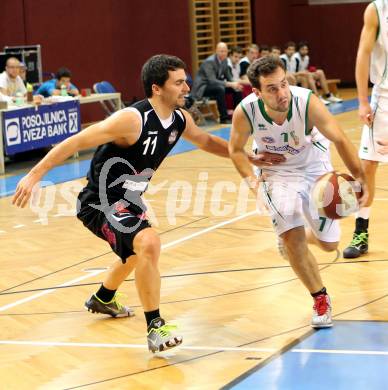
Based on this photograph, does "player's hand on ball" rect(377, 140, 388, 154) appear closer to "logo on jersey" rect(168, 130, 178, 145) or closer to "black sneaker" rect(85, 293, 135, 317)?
"logo on jersey" rect(168, 130, 178, 145)

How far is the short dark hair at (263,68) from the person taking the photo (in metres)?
4.96

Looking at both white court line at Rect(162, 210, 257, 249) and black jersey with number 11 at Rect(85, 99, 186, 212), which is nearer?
black jersey with number 11 at Rect(85, 99, 186, 212)

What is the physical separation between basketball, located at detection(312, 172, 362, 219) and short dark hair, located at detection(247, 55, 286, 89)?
666 mm

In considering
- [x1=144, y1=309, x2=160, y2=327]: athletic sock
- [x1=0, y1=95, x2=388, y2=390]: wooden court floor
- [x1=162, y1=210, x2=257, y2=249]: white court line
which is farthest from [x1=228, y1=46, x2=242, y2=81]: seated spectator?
[x1=144, y1=309, x2=160, y2=327]: athletic sock

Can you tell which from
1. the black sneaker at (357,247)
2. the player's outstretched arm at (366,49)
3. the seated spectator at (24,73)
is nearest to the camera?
the player's outstretched arm at (366,49)

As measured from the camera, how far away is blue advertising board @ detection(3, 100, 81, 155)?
39.2 feet

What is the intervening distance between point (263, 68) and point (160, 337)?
152 centimetres

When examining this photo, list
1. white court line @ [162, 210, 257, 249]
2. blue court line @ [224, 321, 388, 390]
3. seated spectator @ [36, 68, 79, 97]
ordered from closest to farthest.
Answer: blue court line @ [224, 321, 388, 390], white court line @ [162, 210, 257, 249], seated spectator @ [36, 68, 79, 97]

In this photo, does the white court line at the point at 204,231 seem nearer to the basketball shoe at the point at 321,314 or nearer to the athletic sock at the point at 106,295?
the athletic sock at the point at 106,295

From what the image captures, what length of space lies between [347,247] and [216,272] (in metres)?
1.03

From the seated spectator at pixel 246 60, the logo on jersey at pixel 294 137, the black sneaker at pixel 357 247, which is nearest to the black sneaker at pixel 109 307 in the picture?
the logo on jersey at pixel 294 137

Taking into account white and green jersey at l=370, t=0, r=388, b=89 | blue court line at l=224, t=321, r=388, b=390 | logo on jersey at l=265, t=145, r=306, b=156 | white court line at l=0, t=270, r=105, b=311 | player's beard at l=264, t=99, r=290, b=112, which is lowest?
white court line at l=0, t=270, r=105, b=311

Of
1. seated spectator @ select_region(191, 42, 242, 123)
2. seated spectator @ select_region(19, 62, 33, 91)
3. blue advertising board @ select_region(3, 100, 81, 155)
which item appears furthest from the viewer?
seated spectator @ select_region(191, 42, 242, 123)

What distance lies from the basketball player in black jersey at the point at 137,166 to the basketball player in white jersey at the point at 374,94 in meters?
1.64
